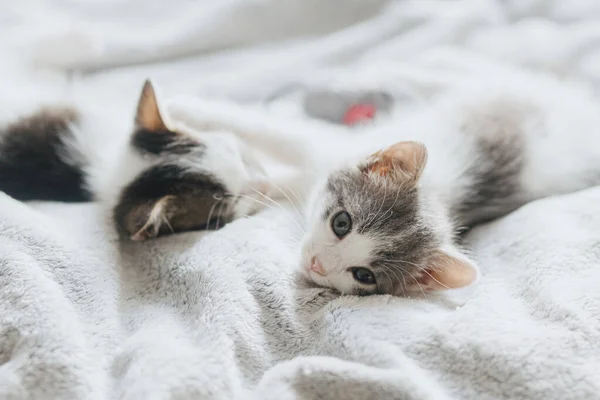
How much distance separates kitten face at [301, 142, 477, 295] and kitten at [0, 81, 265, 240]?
0.28 metres

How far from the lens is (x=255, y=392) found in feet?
2.94

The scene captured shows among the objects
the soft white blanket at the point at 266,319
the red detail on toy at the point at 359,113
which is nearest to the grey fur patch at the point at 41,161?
the soft white blanket at the point at 266,319

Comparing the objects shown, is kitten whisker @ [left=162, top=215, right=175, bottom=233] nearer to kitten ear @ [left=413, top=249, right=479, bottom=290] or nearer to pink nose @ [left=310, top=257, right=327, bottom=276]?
pink nose @ [left=310, top=257, right=327, bottom=276]

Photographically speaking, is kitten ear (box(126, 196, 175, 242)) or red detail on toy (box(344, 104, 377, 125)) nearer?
kitten ear (box(126, 196, 175, 242))

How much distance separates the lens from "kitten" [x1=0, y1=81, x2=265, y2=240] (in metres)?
1.37

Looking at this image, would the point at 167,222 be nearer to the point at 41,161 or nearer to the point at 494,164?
the point at 41,161

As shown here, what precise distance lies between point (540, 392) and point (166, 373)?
0.60 meters

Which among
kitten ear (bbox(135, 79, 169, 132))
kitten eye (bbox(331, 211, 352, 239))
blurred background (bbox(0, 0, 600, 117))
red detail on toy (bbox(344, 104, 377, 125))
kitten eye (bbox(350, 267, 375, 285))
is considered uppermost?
blurred background (bbox(0, 0, 600, 117))

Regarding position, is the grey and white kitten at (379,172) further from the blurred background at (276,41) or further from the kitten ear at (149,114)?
the blurred background at (276,41)

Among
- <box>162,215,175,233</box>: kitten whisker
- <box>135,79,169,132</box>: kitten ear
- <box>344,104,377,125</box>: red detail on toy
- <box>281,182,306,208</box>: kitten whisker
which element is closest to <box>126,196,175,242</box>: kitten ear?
<box>162,215,175,233</box>: kitten whisker

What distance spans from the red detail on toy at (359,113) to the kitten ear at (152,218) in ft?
2.38

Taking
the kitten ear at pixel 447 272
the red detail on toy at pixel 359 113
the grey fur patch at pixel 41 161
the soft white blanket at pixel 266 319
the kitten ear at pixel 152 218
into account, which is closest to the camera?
the soft white blanket at pixel 266 319

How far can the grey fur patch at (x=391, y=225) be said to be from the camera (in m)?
1.19

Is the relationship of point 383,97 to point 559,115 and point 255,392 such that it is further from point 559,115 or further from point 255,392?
point 255,392
